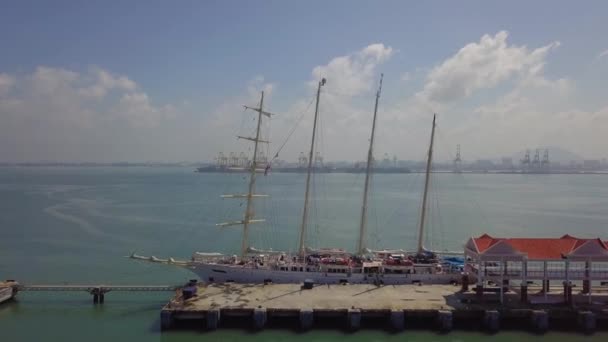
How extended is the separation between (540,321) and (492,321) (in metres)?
3.07

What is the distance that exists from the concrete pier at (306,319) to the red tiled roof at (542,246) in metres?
12.9

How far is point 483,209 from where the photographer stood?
115 metres

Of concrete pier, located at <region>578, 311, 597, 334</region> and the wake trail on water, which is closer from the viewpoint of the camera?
concrete pier, located at <region>578, 311, 597, 334</region>

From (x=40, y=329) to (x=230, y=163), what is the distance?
21.2 metres

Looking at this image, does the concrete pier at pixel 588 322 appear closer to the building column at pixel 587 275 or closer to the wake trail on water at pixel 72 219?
the building column at pixel 587 275

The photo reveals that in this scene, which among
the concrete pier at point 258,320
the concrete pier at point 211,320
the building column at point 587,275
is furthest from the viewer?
the building column at point 587,275

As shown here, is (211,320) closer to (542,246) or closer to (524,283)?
(524,283)

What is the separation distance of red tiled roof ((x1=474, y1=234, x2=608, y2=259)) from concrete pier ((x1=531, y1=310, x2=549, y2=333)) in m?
3.85

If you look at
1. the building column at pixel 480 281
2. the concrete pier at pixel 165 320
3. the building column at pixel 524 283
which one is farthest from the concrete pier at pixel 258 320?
the building column at pixel 524 283

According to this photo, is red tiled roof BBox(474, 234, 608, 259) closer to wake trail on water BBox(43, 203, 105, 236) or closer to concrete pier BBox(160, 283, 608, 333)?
concrete pier BBox(160, 283, 608, 333)

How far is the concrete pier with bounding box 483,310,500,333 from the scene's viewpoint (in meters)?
33.1

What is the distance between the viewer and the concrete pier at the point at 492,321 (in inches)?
1302

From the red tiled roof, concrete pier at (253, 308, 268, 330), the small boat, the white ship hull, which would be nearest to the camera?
concrete pier at (253, 308, 268, 330)

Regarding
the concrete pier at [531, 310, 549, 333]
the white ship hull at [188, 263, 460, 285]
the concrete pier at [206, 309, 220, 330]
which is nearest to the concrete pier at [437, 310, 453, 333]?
the concrete pier at [531, 310, 549, 333]
